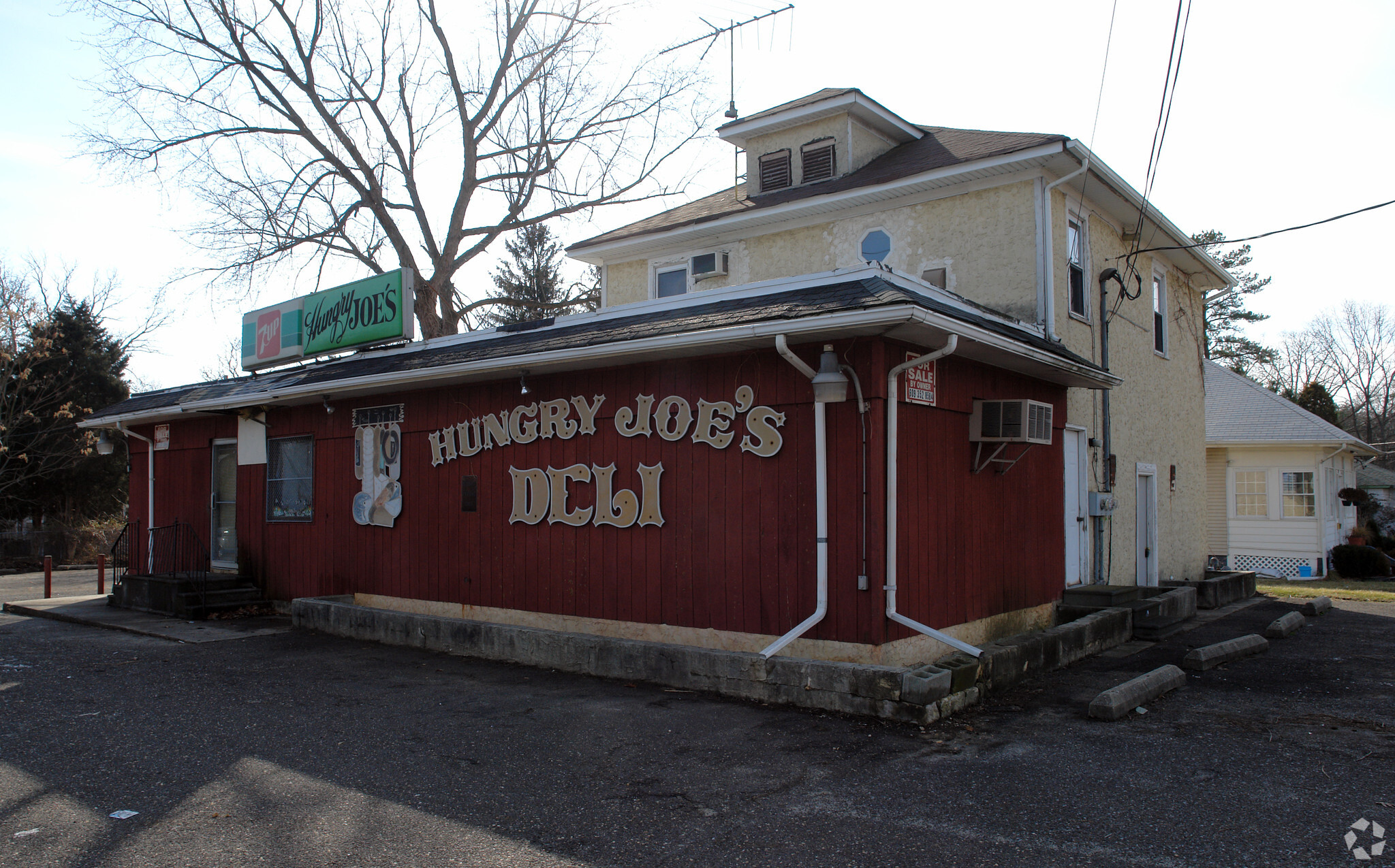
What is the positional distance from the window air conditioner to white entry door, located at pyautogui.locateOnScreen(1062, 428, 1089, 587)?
268 centimetres

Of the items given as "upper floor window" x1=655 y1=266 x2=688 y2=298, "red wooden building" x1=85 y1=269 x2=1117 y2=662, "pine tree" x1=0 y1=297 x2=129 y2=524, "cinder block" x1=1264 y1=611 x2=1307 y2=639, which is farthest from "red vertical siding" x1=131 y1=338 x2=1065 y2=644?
"pine tree" x1=0 y1=297 x2=129 y2=524

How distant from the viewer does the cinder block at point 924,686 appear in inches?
255

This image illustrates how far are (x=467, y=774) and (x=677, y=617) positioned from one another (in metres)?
3.12

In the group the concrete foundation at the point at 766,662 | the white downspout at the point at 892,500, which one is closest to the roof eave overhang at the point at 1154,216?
the white downspout at the point at 892,500

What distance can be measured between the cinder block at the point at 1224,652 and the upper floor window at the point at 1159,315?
615 cm

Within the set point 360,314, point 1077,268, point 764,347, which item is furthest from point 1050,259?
point 360,314

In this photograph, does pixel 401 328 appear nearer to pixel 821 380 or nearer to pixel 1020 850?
pixel 821 380

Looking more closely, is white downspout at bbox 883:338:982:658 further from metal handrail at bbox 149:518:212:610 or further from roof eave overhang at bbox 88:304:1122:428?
metal handrail at bbox 149:518:212:610

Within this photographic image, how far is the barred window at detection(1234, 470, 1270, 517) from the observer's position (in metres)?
22.0

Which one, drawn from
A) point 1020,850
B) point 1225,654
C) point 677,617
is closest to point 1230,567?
point 1225,654

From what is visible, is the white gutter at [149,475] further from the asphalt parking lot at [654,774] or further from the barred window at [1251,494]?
the barred window at [1251,494]

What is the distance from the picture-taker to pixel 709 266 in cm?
1429

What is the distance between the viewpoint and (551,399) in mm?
9500

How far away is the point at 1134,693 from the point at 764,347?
4.04 meters
